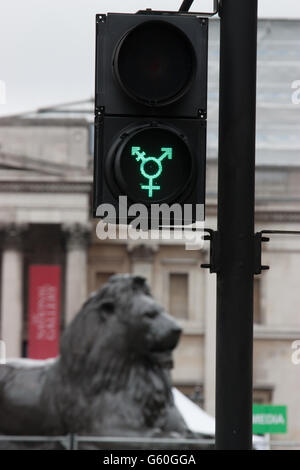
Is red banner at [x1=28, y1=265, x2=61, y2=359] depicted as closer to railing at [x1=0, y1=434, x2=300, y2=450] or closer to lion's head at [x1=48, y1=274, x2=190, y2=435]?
lion's head at [x1=48, y1=274, x2=190, y2=435]

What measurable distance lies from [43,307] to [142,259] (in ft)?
5.92

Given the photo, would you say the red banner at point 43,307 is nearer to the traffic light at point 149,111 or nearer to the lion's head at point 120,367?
the lion's head at point 120,367

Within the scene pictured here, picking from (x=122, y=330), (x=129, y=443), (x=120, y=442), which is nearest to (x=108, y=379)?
(x=122, y=330)

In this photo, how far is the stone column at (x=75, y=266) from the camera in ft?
56.9

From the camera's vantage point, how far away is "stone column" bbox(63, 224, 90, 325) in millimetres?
17350

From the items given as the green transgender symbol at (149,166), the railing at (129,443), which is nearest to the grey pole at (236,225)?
the green transgender symbol at (149,166)

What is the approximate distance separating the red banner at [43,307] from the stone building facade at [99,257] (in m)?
0.12

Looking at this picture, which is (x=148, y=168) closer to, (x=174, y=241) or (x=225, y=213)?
(x=225, y=213)

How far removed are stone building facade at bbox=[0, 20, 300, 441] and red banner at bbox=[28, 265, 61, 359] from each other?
4.5 inches

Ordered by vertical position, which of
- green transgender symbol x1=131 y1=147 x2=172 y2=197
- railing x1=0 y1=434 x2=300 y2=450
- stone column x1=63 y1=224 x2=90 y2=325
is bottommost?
railing x1=0 y1=434 x2=300 y2=450

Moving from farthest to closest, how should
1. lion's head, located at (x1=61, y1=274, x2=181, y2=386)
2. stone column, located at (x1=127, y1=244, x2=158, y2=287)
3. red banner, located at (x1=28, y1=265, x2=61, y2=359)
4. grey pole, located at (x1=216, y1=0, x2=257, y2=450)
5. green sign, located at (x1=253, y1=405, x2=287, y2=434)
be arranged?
1. stone column, located at (x1=127, y1=244, x2=158, y2=287)
2. red banner, located at (x1=28, y1=265, x2=61, y2=359)
3. green sign, located at (x1=253, y1=405, x2=287, y2=434)
4. lion's head, located at (x1=61, y1=274, x2=181, y2=386)
5. grey pole, located at (x1=216, y1=0, x2=257, y2=450)

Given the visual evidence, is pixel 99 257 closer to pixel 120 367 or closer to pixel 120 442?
pixel 120 367

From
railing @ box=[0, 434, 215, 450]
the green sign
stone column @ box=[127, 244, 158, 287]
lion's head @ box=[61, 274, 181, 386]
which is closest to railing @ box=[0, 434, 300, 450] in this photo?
railing @ box=[0, 434, 215, 450]

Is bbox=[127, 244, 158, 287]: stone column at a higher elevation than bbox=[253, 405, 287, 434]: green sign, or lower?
higher
